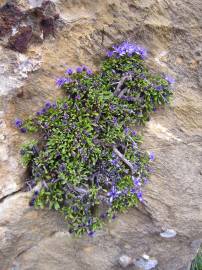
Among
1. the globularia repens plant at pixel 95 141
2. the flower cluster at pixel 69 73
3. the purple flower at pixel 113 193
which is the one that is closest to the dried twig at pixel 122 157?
the globularia repens plant at pixel 95 141

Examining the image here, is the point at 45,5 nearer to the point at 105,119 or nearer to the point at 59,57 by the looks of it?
the point at 59,57

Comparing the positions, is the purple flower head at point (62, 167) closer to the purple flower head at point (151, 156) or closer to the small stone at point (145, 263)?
the purple flower head at point (151, 156)

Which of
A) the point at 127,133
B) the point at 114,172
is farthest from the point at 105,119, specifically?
the point at 114,172

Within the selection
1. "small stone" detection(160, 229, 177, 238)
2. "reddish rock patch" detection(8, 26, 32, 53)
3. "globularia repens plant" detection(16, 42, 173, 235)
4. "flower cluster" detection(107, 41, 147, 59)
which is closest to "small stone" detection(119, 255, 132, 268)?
"small stone" detection(160, 229, 177, 238)

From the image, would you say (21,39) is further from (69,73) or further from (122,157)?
(122,157)

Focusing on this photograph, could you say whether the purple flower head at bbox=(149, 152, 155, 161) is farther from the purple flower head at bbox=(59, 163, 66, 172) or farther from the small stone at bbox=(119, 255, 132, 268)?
the small stone at bbox=(119, 255, 132, 268)

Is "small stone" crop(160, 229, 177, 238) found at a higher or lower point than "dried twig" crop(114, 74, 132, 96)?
lower
